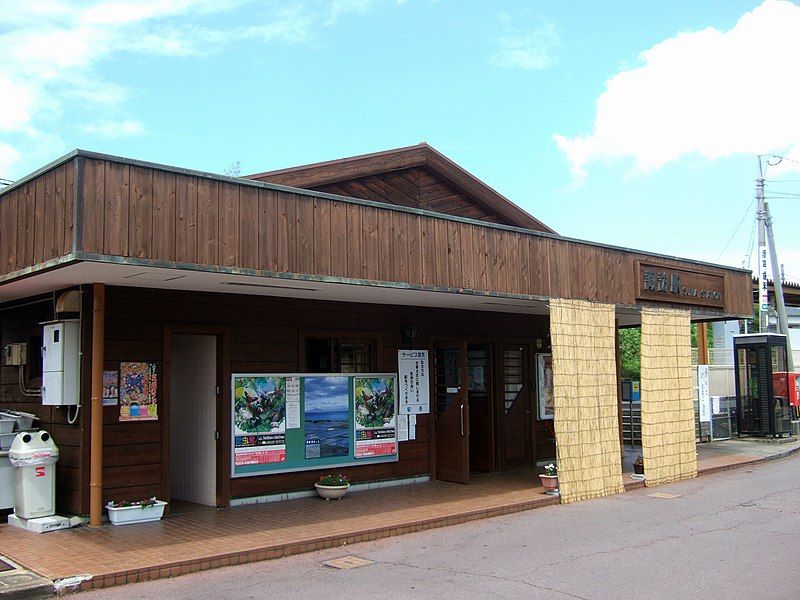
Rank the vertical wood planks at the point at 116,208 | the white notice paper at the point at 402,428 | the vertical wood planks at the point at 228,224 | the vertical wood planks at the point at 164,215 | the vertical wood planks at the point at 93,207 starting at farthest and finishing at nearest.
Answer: the white notice paper at the point at 402,428 → the vertical wood planks at the point at 228,224 → the vertical wood planks at the point at 164,215 → the vertical wood planks at the point at 116,208 → the vertical wood planks at the point at 93,207

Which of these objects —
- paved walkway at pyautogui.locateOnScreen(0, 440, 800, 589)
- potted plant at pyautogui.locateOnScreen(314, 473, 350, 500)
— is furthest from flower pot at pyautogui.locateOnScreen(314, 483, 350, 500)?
paved walkway at pyautogui.locateOnScreen(0, 440, 800, 589)

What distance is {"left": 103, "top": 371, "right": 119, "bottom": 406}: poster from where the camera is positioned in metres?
8.91

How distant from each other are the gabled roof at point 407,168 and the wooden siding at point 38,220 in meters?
2.90

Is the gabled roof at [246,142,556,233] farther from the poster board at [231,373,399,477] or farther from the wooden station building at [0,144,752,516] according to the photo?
the poster board at [231,373,399,477]

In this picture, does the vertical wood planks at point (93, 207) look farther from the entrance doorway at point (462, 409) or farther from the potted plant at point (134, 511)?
the entrance doorway at point (462, 409)

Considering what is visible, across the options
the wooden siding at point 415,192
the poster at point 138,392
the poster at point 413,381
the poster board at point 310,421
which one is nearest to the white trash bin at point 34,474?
the poster at point 138,392

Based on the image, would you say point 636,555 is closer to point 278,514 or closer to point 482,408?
point 278,514

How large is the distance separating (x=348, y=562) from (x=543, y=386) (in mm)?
7774

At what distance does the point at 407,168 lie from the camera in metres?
12.2

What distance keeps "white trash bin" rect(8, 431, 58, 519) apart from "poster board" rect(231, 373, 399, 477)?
2194 mm

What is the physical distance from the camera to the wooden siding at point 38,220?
695cm

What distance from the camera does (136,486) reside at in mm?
9109

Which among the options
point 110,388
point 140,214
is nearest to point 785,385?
point 110,388

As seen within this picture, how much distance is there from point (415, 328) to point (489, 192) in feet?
8.89
